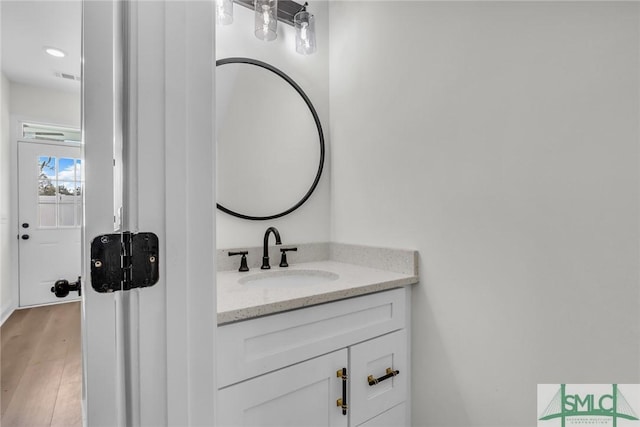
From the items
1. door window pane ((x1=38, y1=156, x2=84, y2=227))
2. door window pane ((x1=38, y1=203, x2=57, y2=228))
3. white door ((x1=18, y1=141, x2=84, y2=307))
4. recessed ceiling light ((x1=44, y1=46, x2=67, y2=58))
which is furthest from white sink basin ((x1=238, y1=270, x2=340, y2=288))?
door window pane ((x1=38, y1=203, x2=57, y2=228))

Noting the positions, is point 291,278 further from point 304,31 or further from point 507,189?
point 304,31

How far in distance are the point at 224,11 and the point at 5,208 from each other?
3.33m

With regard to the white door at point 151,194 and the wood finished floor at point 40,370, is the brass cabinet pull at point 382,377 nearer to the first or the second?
the white door at point 151,194

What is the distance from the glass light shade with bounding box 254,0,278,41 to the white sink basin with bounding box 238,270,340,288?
3.76ft

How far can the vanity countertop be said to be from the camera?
2.99 feet

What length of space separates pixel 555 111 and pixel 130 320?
120 centimetres

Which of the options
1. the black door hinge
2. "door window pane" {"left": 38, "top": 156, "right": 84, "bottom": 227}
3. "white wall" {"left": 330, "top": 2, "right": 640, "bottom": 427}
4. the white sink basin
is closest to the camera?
the black door hinge

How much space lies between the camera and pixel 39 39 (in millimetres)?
2428

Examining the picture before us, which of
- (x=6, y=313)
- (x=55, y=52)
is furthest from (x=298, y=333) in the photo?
(x=6, y=313)

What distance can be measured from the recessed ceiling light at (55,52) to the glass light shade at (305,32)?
2.23 m

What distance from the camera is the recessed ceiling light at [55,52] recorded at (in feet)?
8.46

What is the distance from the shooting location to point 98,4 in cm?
48

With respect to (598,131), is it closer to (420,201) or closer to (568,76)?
(568,76)

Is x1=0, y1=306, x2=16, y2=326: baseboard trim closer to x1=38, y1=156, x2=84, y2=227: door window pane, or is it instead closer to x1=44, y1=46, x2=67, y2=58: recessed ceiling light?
x1=38, y1=156, x2=84, y2=227: door window pane
